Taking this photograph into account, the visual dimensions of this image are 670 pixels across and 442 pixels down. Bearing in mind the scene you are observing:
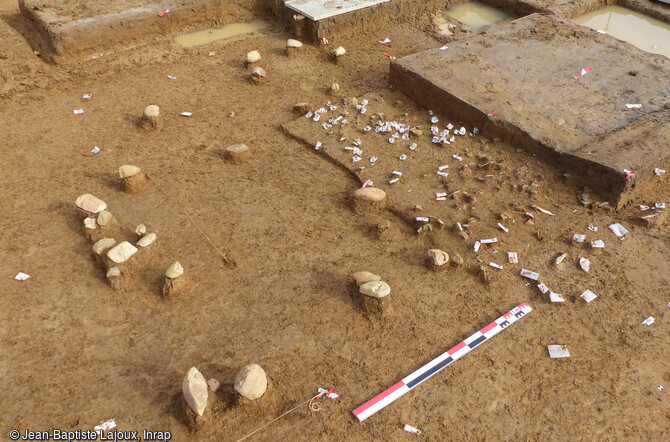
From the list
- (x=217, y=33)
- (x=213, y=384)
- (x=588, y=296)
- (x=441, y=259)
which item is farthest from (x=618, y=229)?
(x=217, y=33)

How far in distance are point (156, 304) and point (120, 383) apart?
574mm

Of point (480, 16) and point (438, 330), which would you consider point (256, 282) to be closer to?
point (438, 330)

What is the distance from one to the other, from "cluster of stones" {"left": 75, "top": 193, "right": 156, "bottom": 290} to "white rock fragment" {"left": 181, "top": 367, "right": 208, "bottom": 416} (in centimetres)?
100

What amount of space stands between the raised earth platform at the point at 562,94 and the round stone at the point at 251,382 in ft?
10.0

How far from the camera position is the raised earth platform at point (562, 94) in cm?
407

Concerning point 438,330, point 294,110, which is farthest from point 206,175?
point 438,330

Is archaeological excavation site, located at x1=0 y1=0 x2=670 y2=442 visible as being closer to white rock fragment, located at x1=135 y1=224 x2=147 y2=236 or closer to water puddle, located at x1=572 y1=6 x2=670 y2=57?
white rock fragment, located at x1=135 y1=224 x2=147 y2=236

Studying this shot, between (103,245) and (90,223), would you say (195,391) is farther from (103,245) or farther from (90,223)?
(90,223)

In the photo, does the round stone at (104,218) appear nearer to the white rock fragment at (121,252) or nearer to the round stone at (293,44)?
the white rock fragment at (121,252)

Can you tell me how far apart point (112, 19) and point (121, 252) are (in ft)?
12.6

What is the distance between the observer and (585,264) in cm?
349

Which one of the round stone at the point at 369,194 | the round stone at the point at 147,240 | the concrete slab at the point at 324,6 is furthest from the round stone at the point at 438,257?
the concrete slab at the point at 324,6

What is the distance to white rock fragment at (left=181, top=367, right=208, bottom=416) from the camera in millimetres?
2541

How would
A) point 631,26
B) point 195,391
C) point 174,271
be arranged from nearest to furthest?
point 195,391, point 174,271, point 631,26
